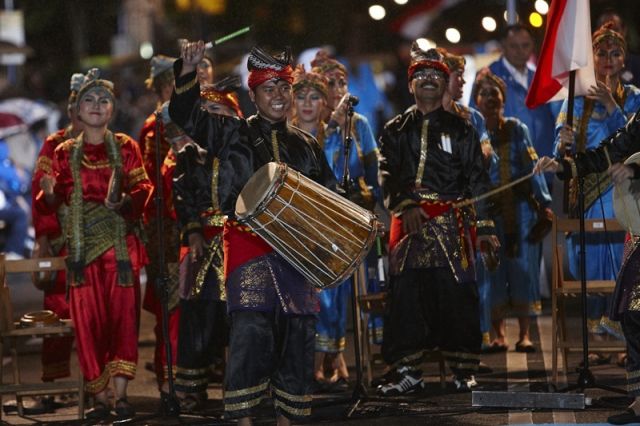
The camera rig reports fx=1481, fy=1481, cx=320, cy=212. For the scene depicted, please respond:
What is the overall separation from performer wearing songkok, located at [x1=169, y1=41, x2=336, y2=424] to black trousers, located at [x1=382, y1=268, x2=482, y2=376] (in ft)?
6.03

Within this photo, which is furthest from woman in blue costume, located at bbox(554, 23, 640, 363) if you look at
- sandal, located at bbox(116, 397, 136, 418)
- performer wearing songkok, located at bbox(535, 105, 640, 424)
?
sandal, located at bbox(116, 397, 136, 418)

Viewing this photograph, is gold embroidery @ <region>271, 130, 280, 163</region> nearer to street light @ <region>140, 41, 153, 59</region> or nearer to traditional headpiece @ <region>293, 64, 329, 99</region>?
traditional headpiece @ <region>293, 64, 329, 99</region>

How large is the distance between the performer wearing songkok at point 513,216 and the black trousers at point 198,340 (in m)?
2.82

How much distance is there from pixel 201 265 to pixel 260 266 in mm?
1587

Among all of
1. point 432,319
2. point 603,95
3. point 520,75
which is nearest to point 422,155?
point 432,319

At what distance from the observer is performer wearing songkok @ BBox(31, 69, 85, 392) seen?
9.79 metres

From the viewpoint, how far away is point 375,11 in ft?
55.3

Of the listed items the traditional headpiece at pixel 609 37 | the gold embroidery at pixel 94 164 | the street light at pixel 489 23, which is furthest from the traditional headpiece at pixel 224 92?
the street light at pixel 489 23

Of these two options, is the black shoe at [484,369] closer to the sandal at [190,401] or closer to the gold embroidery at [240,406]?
the sandal at [190,401]

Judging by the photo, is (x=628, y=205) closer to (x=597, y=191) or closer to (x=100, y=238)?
(x=597, y=191)

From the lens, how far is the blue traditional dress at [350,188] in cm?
1023

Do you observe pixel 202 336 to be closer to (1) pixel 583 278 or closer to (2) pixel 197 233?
(2) pixel 197 233

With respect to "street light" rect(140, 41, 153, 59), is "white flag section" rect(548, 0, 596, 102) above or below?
below

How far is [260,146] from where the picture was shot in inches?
308
